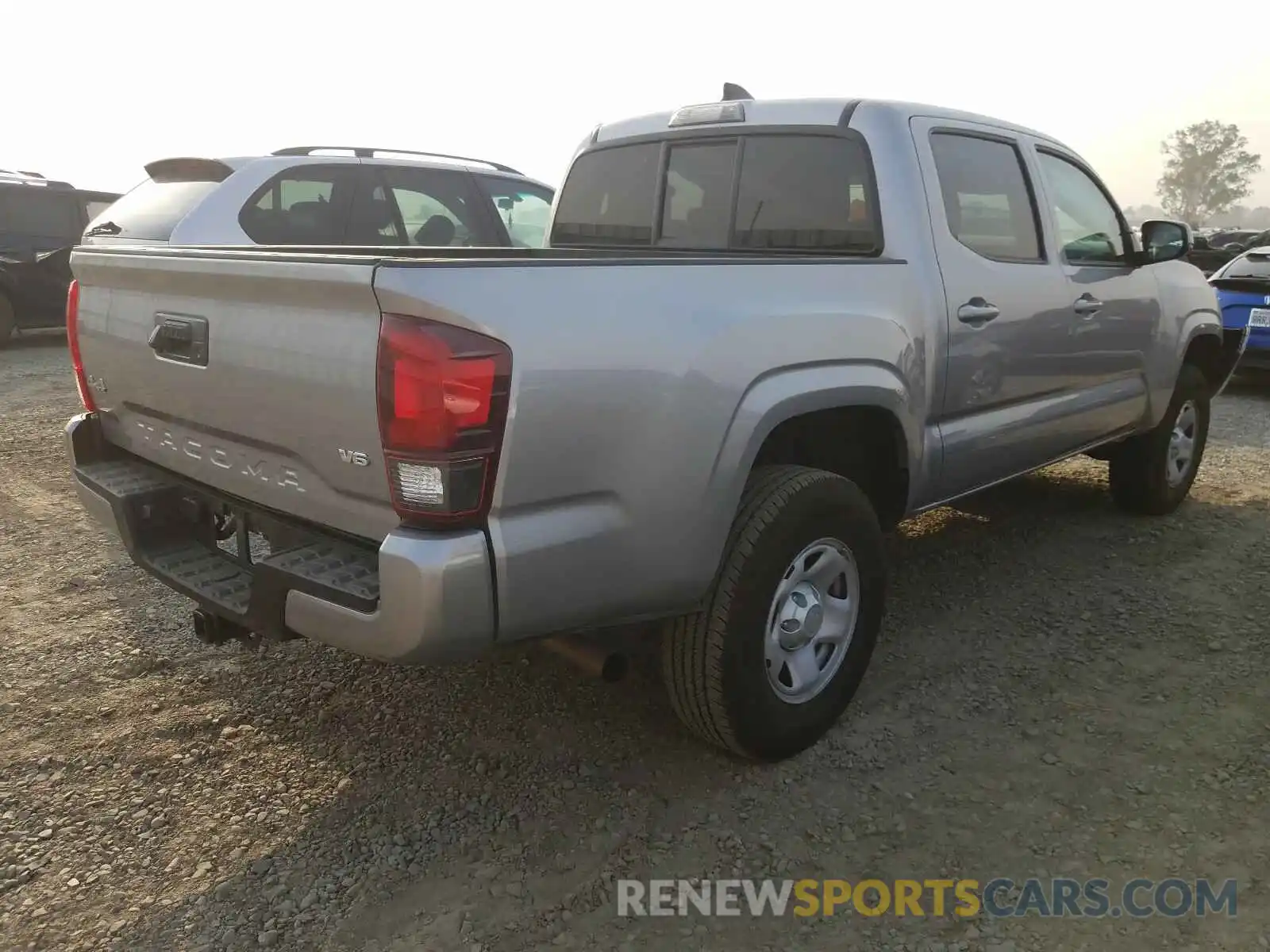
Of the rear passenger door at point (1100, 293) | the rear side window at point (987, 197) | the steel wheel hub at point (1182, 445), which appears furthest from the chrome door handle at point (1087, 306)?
the steel wheel hub at point (1182, 445)

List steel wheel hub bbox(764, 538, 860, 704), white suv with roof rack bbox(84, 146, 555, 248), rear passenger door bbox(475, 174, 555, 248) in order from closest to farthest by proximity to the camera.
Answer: steel wheel hub bbox(764, 538, 860, 704), white suv with roof rack bbox(84, 146, 555, 248), rear passenger door bbox(475, 174, 555, 248)

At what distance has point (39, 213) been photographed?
11.2 m

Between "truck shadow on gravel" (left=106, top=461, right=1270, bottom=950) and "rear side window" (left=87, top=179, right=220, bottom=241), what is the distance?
382 cm

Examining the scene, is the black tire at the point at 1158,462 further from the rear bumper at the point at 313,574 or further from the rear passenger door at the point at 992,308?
the rear bumper at the point at 313,574

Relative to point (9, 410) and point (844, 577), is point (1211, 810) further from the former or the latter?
point (9, 410)

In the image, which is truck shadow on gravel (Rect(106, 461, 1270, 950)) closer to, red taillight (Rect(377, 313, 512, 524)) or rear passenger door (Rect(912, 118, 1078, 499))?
red taillight (Rect(377, 313, 512, 524))

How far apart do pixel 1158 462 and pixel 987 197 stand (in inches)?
85.4

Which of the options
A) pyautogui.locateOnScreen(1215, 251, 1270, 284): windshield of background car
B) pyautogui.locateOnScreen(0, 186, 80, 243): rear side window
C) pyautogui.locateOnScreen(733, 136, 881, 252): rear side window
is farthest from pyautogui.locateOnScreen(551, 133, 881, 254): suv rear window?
pyautogui.locateOnScreen(0, 186, 80, 243): rear side window

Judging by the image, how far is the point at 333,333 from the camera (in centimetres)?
210

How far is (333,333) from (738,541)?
3.73ft

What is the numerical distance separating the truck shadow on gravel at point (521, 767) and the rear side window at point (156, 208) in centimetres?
382

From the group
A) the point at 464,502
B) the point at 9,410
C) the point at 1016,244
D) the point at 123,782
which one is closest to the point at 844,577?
the point at 464,502

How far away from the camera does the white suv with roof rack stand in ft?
20.1

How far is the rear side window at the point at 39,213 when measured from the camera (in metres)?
11.0
